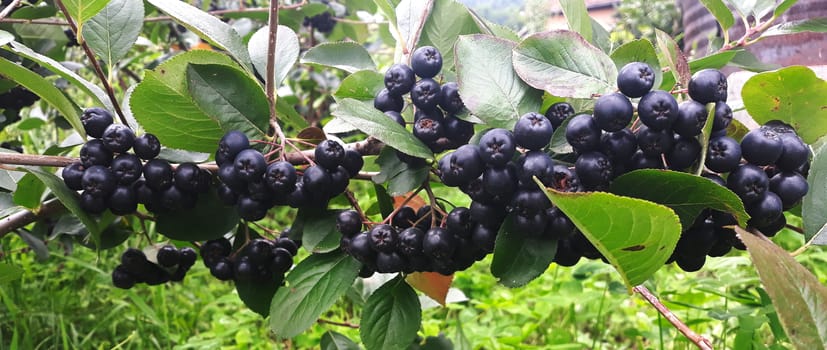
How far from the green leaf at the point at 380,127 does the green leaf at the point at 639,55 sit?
0.95 ft

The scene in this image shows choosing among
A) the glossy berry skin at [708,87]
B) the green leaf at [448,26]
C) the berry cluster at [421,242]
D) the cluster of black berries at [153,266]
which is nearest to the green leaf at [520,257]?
the berry cluster at [421,242]

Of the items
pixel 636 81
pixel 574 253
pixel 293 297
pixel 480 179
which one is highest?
pixel 636 81

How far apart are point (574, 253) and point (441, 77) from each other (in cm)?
33

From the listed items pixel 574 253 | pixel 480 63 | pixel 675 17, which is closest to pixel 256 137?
pixel 480 63

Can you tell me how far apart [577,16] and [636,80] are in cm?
26

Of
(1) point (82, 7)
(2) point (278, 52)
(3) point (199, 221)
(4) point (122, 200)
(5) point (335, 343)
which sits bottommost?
(5) point (335, 343)

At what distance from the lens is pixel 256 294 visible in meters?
1.10

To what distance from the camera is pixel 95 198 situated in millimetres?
882

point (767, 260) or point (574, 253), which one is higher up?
point (767, 260)

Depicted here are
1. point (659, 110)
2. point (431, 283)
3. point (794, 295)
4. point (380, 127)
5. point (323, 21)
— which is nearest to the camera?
point (794, 295)

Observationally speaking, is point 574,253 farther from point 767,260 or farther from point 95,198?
point 95,198

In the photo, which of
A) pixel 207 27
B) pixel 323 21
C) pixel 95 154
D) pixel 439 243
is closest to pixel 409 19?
pixel 207 27

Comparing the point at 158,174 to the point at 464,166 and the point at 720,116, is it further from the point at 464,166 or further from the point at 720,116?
the point at 720,116

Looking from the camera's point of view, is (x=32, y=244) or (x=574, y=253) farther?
(x=32, y=244)
